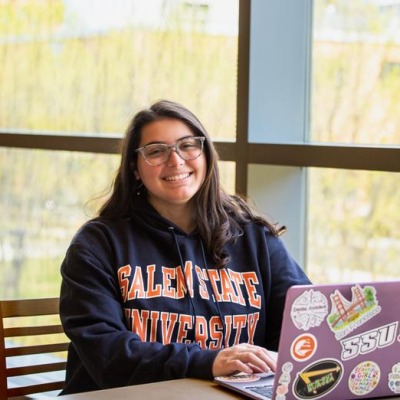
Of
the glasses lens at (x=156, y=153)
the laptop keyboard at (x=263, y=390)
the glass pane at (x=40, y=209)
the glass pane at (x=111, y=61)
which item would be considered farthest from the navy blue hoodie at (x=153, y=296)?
the glass pane at (x=40, y=209)

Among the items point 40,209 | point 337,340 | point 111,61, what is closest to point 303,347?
point 337,340

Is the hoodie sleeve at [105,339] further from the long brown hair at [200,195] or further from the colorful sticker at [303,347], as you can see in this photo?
the colorful sticker at [303,347]

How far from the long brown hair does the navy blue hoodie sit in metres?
0.03

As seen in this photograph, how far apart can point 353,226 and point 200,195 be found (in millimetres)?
549

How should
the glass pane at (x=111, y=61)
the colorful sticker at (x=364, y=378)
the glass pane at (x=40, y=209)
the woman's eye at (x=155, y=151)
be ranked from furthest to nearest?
the glass pane at (x=40, y=209)
the glass pane at (x=111, y=61)
the woman's eye at (x=155, y=151)
the colorful sticker at (x=364, y=378)

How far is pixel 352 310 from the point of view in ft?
5.55

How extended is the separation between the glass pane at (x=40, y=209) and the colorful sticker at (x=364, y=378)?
81.8 inches

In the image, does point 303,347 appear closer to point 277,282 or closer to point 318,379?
point 318,379

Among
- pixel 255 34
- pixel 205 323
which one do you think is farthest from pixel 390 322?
pixel 255 34

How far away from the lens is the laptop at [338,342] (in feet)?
5.45

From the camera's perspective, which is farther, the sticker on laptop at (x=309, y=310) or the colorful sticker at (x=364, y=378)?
the colorful sticker at (x=364, y=378)

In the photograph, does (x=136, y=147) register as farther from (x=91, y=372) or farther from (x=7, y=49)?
(x=7, y=49)

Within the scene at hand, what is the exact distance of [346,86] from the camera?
2.82 m

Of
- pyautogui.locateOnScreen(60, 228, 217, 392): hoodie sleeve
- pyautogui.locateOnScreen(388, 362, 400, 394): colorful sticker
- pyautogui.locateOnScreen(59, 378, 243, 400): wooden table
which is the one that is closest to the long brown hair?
pyautogui.locateOnScreen(60, 228, 217, 392): hoodie sleeve
